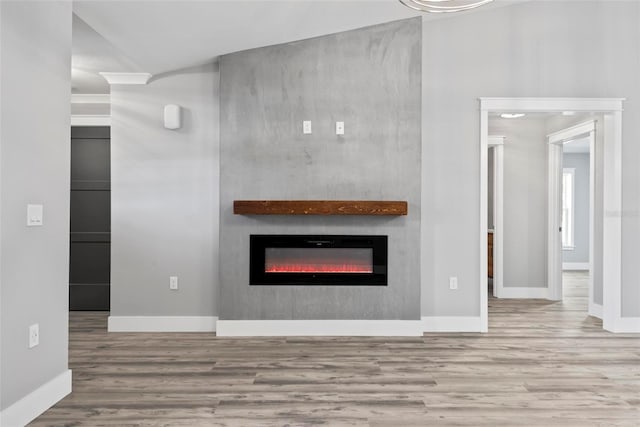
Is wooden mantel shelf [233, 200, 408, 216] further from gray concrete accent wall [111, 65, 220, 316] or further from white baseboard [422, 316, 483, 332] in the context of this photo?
white baseboard [422, 316, 483, 332]

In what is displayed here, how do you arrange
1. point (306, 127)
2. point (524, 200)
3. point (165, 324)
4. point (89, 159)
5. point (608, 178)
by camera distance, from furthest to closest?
point (524, 200) < point (89, 159) < point (608, 178) < point (165, 324) < point (306, 127)

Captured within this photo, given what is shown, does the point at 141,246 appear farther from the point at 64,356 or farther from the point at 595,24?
the point at 595,24

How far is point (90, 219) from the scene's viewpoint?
5.50 meters

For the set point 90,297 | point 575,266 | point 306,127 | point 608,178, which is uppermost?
point 306,127

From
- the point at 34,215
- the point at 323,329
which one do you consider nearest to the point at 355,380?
the point at 323,329

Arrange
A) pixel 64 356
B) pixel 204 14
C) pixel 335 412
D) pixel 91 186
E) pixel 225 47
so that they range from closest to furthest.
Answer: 1. pixel 335 412
2. pixel 64 356
3. pixel 204 14
4. pixel 225 47
5. pixel 91 186

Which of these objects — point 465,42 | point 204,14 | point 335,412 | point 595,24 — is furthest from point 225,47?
point 595,24

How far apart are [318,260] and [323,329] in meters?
0.62

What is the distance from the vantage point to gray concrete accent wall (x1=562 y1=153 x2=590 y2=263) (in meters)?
10.2

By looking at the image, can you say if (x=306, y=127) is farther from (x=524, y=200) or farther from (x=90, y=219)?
(x=524, y=200)

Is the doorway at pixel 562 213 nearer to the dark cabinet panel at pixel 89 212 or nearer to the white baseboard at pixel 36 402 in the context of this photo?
the white baseboard at pixel 36 402

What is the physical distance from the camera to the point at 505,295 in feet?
20.5

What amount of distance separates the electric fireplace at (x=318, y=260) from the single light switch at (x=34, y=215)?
79.1 inches

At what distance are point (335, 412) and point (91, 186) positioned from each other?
4249 millimetres
